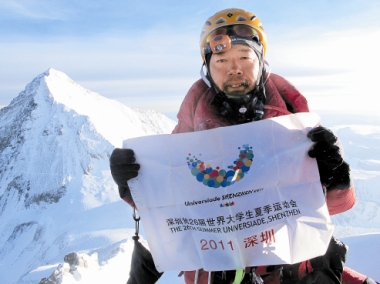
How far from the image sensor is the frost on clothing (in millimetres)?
2795

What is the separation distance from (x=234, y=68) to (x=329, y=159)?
1.21 meters

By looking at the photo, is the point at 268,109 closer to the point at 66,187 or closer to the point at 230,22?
the point at 230,22

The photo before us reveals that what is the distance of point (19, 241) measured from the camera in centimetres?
10312

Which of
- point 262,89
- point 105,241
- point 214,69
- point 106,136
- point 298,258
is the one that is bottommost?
point 105,241

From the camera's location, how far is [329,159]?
248 centimetres

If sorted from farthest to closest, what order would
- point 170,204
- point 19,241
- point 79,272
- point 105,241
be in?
point 19,241 → point 105,241 → point 79,272 → point 170,204

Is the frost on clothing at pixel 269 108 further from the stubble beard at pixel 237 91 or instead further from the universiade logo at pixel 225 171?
the universiade logo at pixel 225 171

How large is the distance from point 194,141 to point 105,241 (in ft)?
206

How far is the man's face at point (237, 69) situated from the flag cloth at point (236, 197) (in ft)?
2.07

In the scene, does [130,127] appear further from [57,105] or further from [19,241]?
[19,241]

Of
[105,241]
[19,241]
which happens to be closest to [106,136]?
[19,241]

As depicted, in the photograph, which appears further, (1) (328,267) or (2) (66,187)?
(2) (66,187)

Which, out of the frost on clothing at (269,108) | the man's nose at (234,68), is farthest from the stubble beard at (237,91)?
the frost on clothing at (269,108)

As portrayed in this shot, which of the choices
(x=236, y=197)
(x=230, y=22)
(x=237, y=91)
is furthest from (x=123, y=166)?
(x=230, y=22)
